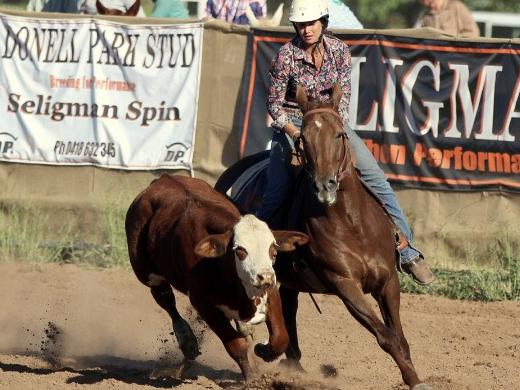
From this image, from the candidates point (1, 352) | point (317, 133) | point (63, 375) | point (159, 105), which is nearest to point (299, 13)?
point (317, 133)

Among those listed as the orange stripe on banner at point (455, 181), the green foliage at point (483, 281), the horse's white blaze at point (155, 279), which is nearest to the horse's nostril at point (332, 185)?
the horse's white blaze at point (155, 279)

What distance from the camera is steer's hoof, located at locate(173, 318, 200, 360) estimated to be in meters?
7.76

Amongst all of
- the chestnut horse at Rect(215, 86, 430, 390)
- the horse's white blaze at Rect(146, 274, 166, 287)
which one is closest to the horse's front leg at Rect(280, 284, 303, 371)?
the chestnut horse at Rect(215, 86, 430, 390)

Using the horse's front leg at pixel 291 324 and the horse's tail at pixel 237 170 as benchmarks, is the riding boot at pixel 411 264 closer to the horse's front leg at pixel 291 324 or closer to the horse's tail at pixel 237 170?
the horse's front leg at pixel 291 324

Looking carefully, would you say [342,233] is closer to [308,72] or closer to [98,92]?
[308,72]

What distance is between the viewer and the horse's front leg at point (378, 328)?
A: 6.66m

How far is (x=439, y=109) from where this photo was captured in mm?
10531

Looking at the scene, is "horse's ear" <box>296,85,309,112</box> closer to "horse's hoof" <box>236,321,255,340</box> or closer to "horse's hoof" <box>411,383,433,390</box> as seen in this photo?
"horse's hoof" <box>236,321,255,340</box>

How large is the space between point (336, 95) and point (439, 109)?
384cm

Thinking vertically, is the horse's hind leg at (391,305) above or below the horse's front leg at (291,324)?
above

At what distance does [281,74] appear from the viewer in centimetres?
729

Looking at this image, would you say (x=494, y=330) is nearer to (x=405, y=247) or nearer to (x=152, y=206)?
(x=405, y=247)

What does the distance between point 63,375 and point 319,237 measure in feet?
6.33

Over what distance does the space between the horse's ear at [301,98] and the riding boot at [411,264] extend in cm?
107
